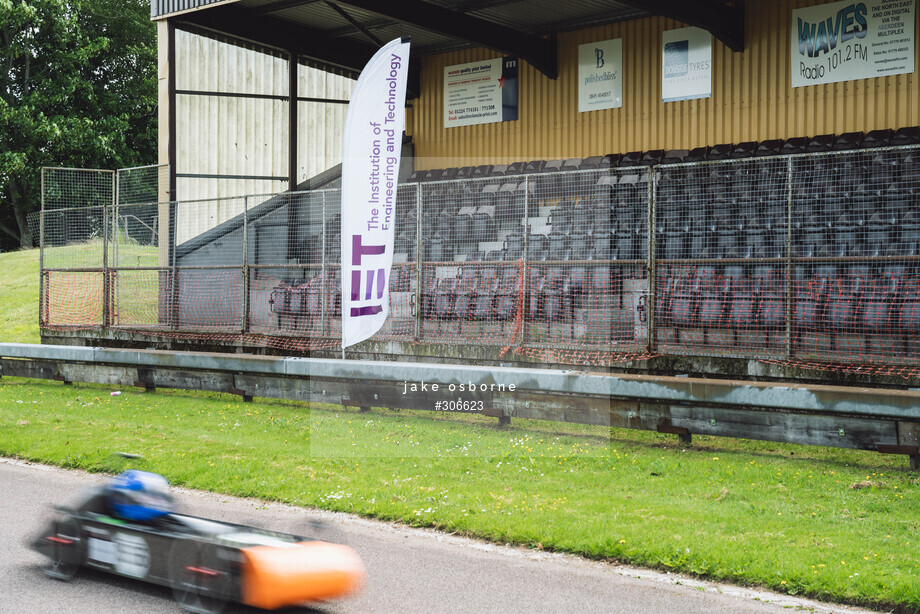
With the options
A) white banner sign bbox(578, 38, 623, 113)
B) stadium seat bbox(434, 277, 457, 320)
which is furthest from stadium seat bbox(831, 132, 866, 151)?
stadium seat bbox(434, 277, 457, 320)

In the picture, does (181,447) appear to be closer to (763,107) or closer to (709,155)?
(709,155)

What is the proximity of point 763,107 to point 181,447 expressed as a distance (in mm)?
13733

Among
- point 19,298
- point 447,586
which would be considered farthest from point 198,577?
point 19,298

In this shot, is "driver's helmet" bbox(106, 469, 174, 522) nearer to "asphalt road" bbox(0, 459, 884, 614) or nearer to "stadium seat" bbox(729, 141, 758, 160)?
"asphalt road" bbox(0, 459, 884, 614)

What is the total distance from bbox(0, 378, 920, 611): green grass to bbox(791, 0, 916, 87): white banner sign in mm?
10246

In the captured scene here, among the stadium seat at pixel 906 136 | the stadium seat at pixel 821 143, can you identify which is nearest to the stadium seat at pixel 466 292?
the stadium seat at pixel 821 143

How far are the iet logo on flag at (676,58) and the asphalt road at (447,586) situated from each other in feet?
50.0

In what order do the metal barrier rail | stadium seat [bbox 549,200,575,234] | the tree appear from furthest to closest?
the tree → stadium seat [bbox 549,200,575,234] → the metal barrier rail

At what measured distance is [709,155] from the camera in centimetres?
1872

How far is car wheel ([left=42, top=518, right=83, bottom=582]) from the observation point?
6.17 meters

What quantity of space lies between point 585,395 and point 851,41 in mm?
10869

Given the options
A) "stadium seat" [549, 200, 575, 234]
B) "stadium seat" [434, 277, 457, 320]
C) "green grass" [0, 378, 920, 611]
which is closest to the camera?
"green grass" [0, 378, 920, 611]

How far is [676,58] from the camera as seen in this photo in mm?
20375

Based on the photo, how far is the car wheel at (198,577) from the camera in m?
5.37
